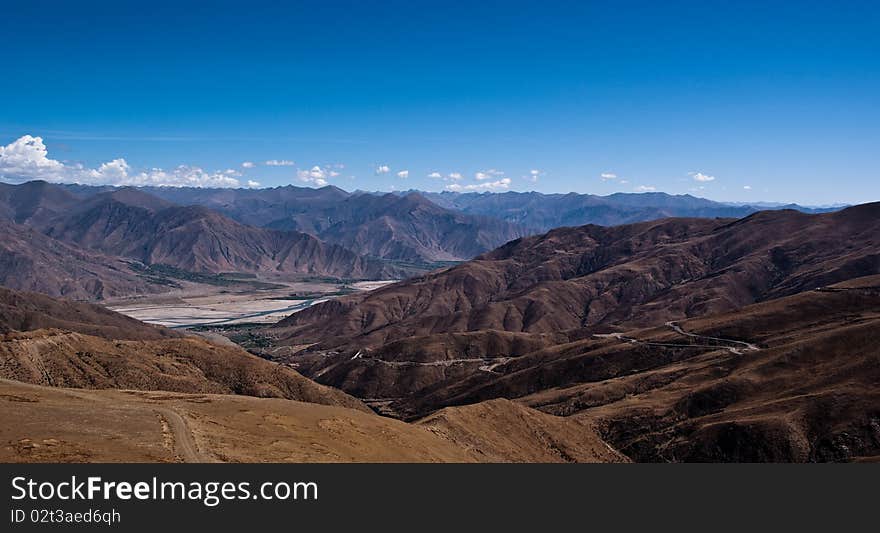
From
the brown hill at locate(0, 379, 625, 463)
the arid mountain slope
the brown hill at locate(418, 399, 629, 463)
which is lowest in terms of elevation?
the brown hill at locate(418, 399, 629, 463)

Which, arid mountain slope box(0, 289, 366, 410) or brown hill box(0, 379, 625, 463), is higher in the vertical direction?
brown hill box(0, 379, 625, 463)

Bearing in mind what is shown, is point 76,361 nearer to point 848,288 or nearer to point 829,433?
point 829,433

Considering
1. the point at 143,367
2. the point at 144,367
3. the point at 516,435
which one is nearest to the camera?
the point at 516,435

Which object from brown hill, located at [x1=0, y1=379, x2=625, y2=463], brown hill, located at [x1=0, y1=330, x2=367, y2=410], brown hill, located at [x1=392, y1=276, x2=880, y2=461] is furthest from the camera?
brown hill, located at [x1=0, y1=330, x2=367, y2=410]

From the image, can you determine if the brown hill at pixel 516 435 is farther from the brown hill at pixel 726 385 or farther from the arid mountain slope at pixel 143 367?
the arid mountain slope at pixel 143 367

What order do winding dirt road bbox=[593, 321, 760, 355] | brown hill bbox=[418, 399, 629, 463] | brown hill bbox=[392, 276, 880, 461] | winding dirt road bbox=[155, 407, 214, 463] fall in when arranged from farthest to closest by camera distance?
winding dirt road bbox=[593, 321, 760, 355]
brown hill bbox=[392, 276, 880, 461]
brown hill bbox=[418, 399, 629, 463]
winding dirt road bbox=[155, 407, 214, 463]

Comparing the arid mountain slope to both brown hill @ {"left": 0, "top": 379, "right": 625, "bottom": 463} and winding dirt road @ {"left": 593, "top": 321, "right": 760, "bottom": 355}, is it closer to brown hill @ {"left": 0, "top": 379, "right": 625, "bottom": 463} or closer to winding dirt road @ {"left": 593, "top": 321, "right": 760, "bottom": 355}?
brown hill @ {"left": 0, "top": 379, "right": 625, "bottom": 463}

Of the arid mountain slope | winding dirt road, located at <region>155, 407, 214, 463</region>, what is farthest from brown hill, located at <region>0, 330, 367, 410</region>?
winding dirt road, located at <region>155, 407, 214, 463</region>

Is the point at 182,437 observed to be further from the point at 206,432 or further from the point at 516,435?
the point at 516,435

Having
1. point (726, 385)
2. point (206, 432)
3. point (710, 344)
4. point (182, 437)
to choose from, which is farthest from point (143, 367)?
point (710, 344)
